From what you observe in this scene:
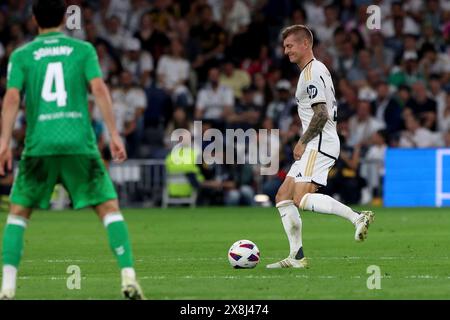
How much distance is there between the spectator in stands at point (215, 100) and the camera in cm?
2811

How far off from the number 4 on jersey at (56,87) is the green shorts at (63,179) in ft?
1.47

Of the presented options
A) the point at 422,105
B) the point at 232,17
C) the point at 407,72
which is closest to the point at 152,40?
the point at 232,17

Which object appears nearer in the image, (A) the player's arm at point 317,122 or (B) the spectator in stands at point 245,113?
(A) the player's arm at point 317,122

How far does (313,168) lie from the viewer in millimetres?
13383

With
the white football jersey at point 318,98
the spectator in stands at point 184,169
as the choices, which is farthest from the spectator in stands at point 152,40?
the white football jersey at point 318,98

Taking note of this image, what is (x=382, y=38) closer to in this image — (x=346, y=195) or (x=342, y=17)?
(x=342, y=17)

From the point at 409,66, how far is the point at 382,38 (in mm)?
1281

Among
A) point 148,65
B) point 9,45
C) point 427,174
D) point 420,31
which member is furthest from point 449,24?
point 9,45

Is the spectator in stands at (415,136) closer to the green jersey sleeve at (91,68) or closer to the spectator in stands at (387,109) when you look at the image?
the spectator in stands at (387,109)

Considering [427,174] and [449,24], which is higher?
[449,24]

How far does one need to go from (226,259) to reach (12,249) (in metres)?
4.84
